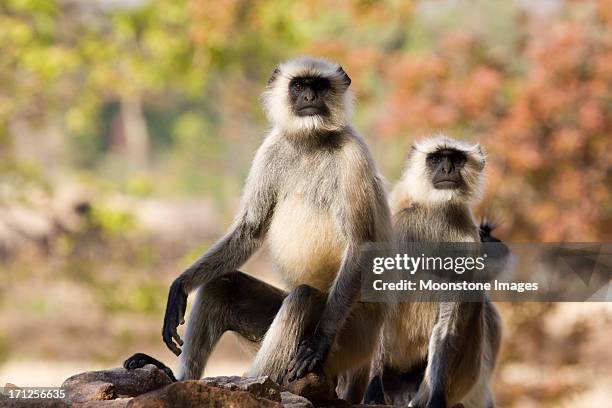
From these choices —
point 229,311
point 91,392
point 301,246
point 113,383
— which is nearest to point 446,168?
point 301,246

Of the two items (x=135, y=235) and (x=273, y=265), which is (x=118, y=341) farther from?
(x=273, y=265)

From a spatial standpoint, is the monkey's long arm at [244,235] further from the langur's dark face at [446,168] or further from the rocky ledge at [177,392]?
Answer: the langur's dark face at [446,168]

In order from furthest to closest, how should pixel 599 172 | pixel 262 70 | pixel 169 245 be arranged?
1. pixel 169 245
2. pixel 262 70
3. pixel 599 172

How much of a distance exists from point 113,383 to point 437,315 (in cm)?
151

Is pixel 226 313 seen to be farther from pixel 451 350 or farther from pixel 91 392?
pixel 451 350

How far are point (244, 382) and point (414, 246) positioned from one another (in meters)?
1.40

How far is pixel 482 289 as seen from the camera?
454 centimetres

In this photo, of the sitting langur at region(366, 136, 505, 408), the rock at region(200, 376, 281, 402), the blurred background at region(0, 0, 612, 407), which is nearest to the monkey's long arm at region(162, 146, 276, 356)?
the sitting langur at region(366, 136, 505, 408)

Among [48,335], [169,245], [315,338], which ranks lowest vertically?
[315,338]

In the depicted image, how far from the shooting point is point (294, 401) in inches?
145

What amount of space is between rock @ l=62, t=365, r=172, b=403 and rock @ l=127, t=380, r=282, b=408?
39 centimetres

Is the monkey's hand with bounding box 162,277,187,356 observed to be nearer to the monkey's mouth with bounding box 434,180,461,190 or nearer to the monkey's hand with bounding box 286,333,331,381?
the monkey's hand with bounding box 286,333,331,381

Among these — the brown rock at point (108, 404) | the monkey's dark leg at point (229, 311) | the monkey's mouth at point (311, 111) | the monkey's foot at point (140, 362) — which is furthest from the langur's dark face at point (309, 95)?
the brown rock at point (108, 404)

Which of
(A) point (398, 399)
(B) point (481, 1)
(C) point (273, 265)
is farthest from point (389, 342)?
(B) point (481, 1)
